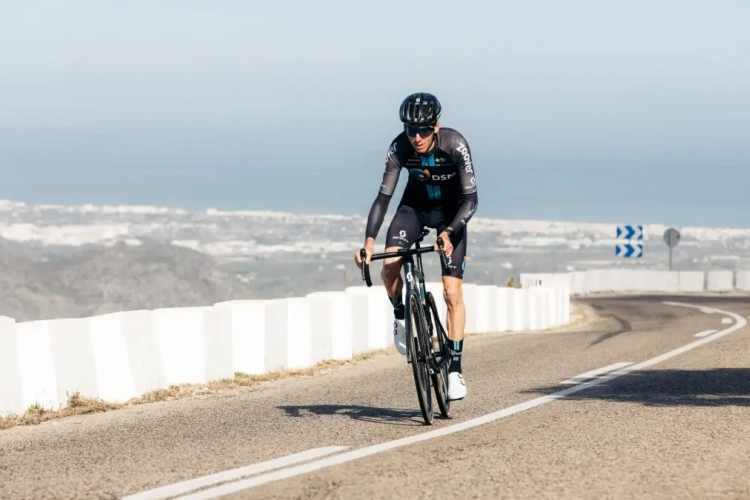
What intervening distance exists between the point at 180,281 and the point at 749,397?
85.5 metres

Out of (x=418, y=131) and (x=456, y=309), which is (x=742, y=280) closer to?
(x=456, y=309)

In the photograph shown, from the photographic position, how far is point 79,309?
7962cm

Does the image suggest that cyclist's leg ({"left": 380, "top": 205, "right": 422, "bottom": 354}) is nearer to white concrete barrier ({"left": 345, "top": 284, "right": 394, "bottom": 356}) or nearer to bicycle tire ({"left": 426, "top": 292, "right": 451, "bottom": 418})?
bicycle tire ({"left": 426, "top": 292, "right": 451, "bottom": 418})

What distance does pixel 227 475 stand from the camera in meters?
6.88

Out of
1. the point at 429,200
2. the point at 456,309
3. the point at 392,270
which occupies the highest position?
the point at 429,200

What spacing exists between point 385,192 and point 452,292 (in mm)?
958

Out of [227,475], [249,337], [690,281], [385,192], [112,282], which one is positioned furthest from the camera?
[112,282]

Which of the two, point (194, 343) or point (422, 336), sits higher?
point (422, 336)

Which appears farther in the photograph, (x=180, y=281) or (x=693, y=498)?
(x=180, y=281)

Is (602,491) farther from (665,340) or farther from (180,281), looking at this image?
(180,281)

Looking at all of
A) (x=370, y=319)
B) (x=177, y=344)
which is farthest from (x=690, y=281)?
(x=177, y=344)

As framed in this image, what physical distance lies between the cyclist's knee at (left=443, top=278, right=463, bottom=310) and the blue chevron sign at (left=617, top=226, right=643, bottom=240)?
50210mm

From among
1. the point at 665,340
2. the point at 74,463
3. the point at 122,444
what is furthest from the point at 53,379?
the point at 665,340

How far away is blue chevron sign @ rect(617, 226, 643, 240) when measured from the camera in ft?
194
